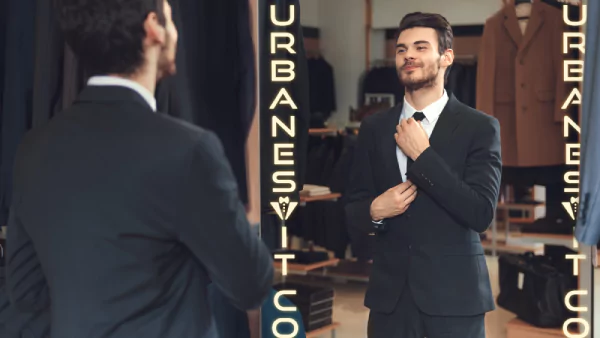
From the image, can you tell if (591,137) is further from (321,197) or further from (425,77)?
(321,197)

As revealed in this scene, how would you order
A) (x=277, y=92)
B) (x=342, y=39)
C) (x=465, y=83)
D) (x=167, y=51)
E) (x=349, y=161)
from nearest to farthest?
(x=167, y=51), (x=277, y=92), (x=342, y=39), (x=465, y=83), (x=349, y=161)

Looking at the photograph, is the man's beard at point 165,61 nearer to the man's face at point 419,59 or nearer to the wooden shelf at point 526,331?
the man's face at point 419,59

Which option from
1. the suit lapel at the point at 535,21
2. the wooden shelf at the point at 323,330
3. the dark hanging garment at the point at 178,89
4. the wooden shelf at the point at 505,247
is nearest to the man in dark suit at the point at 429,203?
the dark hanging garment at the point at 178,89

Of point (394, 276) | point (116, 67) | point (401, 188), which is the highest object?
point (116, 67)

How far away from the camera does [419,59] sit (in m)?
2.06

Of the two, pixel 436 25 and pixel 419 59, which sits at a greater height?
pixel 436 25

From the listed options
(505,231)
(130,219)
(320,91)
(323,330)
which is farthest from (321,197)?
(130,219)

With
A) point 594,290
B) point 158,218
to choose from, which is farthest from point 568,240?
point 158,218

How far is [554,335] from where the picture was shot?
323 centimetres

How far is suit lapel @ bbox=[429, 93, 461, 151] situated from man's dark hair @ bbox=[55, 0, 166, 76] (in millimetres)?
A: 1050

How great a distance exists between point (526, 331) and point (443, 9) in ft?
5.33

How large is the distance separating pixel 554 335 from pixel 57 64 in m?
2.46

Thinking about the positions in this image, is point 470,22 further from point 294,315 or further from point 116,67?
point 116,67

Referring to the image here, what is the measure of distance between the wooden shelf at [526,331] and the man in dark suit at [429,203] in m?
1.37
